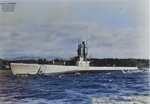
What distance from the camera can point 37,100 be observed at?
9734 millimetres

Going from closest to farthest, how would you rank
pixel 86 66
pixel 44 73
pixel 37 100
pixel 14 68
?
1. pixel 37 100
2. pixel 14 68
3. pixel 44 73
4. pixel 86 66

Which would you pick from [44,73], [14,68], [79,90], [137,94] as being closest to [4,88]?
[79,90]

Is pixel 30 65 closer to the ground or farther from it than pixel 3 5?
closer to the ground

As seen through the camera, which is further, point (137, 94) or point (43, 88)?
point (43, 88)

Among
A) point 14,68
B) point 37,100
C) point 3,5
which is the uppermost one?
point 3,5

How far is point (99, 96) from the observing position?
1027 centimetres

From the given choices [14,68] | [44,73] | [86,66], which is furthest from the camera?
[86,66]

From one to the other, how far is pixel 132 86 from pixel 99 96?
2.36 meters

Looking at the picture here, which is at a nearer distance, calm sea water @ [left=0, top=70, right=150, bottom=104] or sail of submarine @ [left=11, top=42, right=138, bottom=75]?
calm sea water @ [left=0, top=70, right=150, bottom=104]

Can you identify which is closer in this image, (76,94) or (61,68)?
(76,94)

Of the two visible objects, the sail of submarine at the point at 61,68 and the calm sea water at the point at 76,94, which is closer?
the calm sea water at the point at 76,94

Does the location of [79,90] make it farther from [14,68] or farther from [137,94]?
[14,68]

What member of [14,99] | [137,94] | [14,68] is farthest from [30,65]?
[137,94]

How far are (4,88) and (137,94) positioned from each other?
7.07 meters
